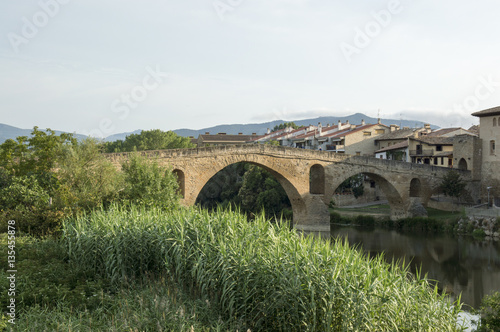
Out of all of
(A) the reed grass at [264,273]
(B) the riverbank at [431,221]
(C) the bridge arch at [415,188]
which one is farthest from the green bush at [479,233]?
(A) the reed grass at [264,273]

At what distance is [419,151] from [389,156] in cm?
338

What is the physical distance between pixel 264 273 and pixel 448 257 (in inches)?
689

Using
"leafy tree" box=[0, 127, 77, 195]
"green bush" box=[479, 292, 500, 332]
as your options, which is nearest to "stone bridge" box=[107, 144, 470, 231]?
"leafy tree" box=[0, 127, 77, 195]

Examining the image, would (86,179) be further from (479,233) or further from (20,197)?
(479,233)

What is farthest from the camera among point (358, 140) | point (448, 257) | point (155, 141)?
point (155, 141)

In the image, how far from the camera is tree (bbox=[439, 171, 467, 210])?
33.0 meters

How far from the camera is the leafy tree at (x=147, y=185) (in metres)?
16.6

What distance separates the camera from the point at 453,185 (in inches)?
1298

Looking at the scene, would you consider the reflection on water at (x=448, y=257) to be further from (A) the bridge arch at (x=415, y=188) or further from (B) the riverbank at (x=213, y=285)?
(B) the riverbank at (x=213, y=285)

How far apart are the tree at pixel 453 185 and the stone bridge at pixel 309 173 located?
1097 millimetres

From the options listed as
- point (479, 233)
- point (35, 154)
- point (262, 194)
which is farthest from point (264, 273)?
point (262, 194)

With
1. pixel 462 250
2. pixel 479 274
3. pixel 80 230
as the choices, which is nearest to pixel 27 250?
pixel 80 230

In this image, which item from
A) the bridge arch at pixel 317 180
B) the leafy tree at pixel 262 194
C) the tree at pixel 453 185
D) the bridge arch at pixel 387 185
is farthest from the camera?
the leafy tree at pixel 262 194

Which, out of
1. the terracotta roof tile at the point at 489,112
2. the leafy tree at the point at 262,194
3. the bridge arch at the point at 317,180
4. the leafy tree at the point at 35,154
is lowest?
the leafy tree at the point at 262,194
